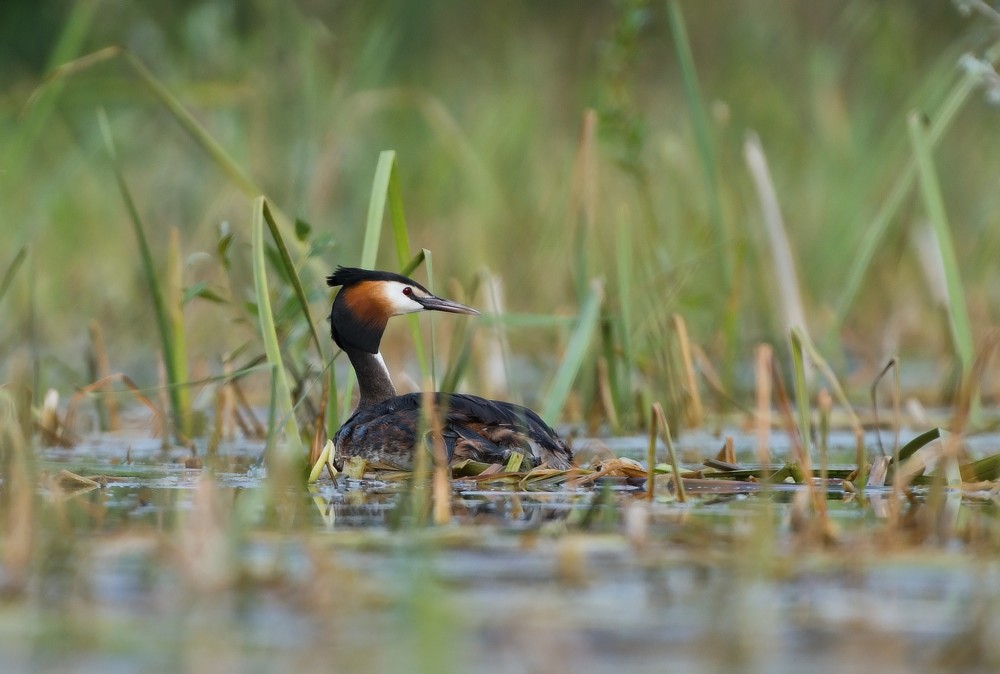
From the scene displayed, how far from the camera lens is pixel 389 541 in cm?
349

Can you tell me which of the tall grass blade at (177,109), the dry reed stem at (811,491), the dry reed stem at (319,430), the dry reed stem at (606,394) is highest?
the tall grass blade at (177,109)

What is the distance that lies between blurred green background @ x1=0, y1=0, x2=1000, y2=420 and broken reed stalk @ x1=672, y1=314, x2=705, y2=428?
8 centimetres

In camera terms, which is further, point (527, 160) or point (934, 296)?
point (527, 160)

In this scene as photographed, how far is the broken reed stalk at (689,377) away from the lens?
6.42m

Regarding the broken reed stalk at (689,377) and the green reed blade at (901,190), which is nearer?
the green reed blade at (901,190)

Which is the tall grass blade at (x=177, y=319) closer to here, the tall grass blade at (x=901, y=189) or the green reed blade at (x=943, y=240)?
the tall grass blade at (x=901, y=189)

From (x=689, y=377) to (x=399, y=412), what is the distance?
162 cm

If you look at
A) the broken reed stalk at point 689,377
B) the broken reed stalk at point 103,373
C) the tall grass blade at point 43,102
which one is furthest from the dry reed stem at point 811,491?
the broken reed stalk at point 103,373

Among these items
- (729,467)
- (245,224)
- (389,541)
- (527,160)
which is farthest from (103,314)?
(389,541)

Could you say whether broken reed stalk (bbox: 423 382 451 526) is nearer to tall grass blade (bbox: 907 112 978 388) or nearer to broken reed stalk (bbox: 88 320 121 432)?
tall grass blade (bbox: 907 112 978 388)

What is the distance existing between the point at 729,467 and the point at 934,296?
174 inches

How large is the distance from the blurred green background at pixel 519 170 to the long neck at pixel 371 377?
38cm

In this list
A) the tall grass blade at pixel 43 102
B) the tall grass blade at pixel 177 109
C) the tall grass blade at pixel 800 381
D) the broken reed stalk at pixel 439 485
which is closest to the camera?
the broken reed stalk at pixel 439 485

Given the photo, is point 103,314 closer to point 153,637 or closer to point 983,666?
point 153,637
